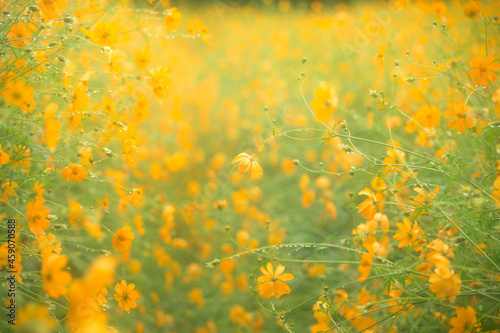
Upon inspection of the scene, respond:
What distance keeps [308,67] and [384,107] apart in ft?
9.12

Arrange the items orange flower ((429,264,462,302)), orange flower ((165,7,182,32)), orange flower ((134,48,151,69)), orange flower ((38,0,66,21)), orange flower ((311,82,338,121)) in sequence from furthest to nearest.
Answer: orange flower ((165,7,182,32)) → orange flower ((134,48,151,69)) → orange flower ((38,0,66,21)) → orange flower ((311,82,338,121)) → orange flower ((429,264,462,302))

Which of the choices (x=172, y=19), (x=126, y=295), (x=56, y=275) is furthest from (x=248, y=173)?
(x=56, y=275)

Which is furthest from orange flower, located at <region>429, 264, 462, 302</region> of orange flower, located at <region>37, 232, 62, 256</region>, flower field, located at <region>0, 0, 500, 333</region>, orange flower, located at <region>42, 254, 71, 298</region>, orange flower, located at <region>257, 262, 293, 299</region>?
orange flower, located at <region>37, 232, 62, 256</region>

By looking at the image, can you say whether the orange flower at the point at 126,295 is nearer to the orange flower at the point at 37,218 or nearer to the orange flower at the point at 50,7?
the orange flower at the point at 37,218

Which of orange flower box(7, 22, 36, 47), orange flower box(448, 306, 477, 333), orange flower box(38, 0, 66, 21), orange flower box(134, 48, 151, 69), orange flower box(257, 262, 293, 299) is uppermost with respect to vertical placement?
orange flower box(38, 0, 66, 21)

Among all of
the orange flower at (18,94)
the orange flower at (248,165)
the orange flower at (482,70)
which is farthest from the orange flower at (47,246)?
the orange flower at (482,70)

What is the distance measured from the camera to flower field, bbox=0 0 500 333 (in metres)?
1.01

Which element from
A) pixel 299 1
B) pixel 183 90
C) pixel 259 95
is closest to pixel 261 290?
pixel 259 95

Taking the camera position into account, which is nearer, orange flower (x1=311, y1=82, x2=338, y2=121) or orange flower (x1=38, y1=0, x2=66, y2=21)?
orange flower (x1=311, y1=82, x2=338, y2=121)

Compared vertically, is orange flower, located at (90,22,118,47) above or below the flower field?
above

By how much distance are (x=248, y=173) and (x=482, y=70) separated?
153cm

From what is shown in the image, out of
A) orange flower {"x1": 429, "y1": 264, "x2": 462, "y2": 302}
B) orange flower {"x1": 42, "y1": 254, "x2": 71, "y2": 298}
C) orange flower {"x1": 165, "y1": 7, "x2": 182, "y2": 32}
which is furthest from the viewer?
orange flower {"x1": 165, "y1": 7, "x2": 182, "y2": 32}

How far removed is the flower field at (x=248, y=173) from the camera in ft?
3.32

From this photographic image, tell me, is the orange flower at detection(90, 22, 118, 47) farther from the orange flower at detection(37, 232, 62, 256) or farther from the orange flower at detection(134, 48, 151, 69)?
the orange flower at detection(37, 232, 62, 256)
